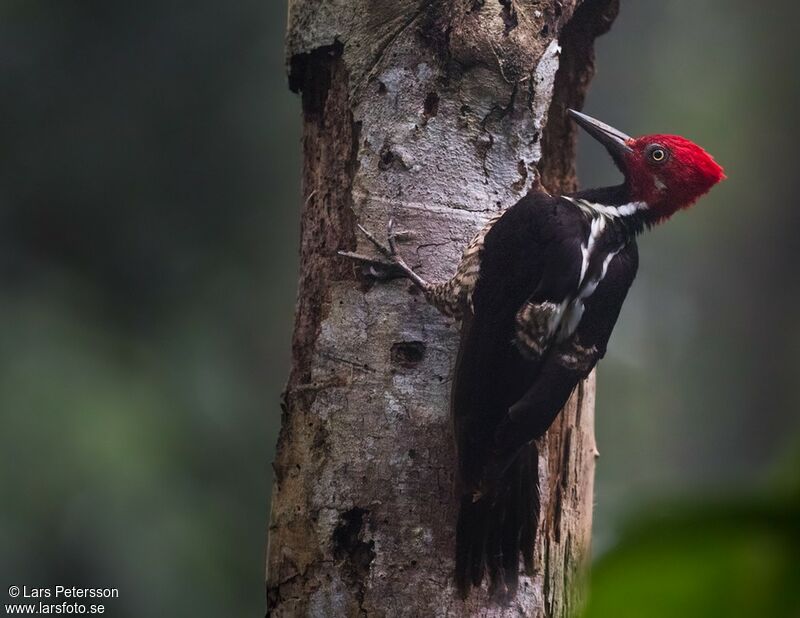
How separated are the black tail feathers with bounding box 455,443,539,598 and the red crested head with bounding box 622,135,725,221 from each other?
737 mm

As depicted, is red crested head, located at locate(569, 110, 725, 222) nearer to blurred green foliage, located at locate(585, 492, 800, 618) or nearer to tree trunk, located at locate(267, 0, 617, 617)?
tree trunk, located at locate(267, 0, 617, 617)

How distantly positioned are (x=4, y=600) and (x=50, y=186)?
233cm

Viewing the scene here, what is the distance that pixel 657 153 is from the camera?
2.59 meters

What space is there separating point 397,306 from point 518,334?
0.31 m

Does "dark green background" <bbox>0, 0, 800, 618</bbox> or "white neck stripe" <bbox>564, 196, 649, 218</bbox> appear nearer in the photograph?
"white neck stripe" <bbox>564, 196, 649, 218</bbox>

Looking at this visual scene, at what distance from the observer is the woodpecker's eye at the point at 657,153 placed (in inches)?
101

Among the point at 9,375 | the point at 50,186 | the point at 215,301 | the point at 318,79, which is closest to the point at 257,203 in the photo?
the point at 215,301

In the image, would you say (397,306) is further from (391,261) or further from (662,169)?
(662,169)

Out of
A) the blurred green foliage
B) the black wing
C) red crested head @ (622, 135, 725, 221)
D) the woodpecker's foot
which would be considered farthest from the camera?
red crested head @ (622, 135, 725, 221)

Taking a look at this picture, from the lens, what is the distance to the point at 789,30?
32.7 feet

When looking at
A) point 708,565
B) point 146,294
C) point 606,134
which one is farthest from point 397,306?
point 146,294

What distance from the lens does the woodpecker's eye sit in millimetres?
2576

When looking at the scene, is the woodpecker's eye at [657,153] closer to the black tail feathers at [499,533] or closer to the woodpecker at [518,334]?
the woodpecker at [518,334]

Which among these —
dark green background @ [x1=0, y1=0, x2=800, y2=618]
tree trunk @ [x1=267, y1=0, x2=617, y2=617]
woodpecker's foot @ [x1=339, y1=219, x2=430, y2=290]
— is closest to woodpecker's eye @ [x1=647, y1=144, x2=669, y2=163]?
tree trunk @ [x1=267, y1=0, x2=617, y2=617]
